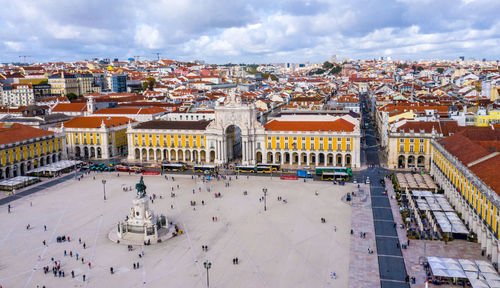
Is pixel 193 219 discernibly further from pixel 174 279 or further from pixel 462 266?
pixel 462 266

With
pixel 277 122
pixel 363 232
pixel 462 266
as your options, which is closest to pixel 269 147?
pixel 277 122

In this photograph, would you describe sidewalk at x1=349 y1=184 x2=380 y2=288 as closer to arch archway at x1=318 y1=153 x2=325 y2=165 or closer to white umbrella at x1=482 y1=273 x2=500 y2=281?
white umbrella at x1=482 y1=273 x2=500 y2=281

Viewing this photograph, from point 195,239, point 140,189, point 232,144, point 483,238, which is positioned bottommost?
point 195,239

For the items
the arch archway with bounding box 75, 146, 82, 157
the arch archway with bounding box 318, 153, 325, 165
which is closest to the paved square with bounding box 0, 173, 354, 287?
the arch archway with bounding box 318, 153, 325, 165

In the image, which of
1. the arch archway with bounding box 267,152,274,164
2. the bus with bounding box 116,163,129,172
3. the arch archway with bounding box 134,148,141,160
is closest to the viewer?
the bus with bounding box 116,163,129,172

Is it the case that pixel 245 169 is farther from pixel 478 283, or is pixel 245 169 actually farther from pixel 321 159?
pixel 478 283

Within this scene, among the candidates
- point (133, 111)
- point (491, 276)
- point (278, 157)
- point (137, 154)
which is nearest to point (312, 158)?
point (278, 157)
